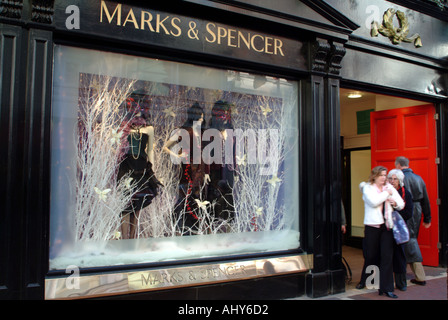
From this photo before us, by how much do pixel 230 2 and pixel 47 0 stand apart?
6.87 feet

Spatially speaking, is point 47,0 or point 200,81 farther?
point 200,81

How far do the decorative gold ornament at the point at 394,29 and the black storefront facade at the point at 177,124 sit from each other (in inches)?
5.9

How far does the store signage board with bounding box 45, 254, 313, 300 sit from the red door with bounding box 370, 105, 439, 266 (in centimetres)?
322

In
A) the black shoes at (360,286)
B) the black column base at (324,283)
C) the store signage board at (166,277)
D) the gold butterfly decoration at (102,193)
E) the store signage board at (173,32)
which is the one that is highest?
the store signage board at (173,32)

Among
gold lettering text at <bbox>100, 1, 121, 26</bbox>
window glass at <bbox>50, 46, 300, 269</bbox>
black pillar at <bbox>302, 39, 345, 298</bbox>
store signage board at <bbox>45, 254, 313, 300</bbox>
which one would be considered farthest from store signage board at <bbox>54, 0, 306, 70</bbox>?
store signage board at <bbox>45, 254, 313, 300</bbox>

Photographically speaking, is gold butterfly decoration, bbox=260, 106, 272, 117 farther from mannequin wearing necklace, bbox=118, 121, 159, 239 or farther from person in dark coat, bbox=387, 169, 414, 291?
person in dark coat, bbox=387, 169, 414, 291

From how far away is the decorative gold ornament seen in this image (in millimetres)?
6129

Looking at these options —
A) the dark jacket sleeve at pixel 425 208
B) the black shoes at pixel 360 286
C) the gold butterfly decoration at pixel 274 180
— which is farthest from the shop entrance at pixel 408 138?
the gold butterfly decoration at pixel 274 180

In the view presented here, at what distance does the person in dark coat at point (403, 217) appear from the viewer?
523 cm

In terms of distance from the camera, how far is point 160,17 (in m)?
4.38

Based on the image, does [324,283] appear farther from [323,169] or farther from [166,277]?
[166,277]

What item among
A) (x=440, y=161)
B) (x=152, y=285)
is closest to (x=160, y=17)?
(x=152, y=285)

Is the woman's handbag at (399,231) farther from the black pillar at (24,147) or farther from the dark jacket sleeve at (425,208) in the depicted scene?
the black pillar at (24,147)
